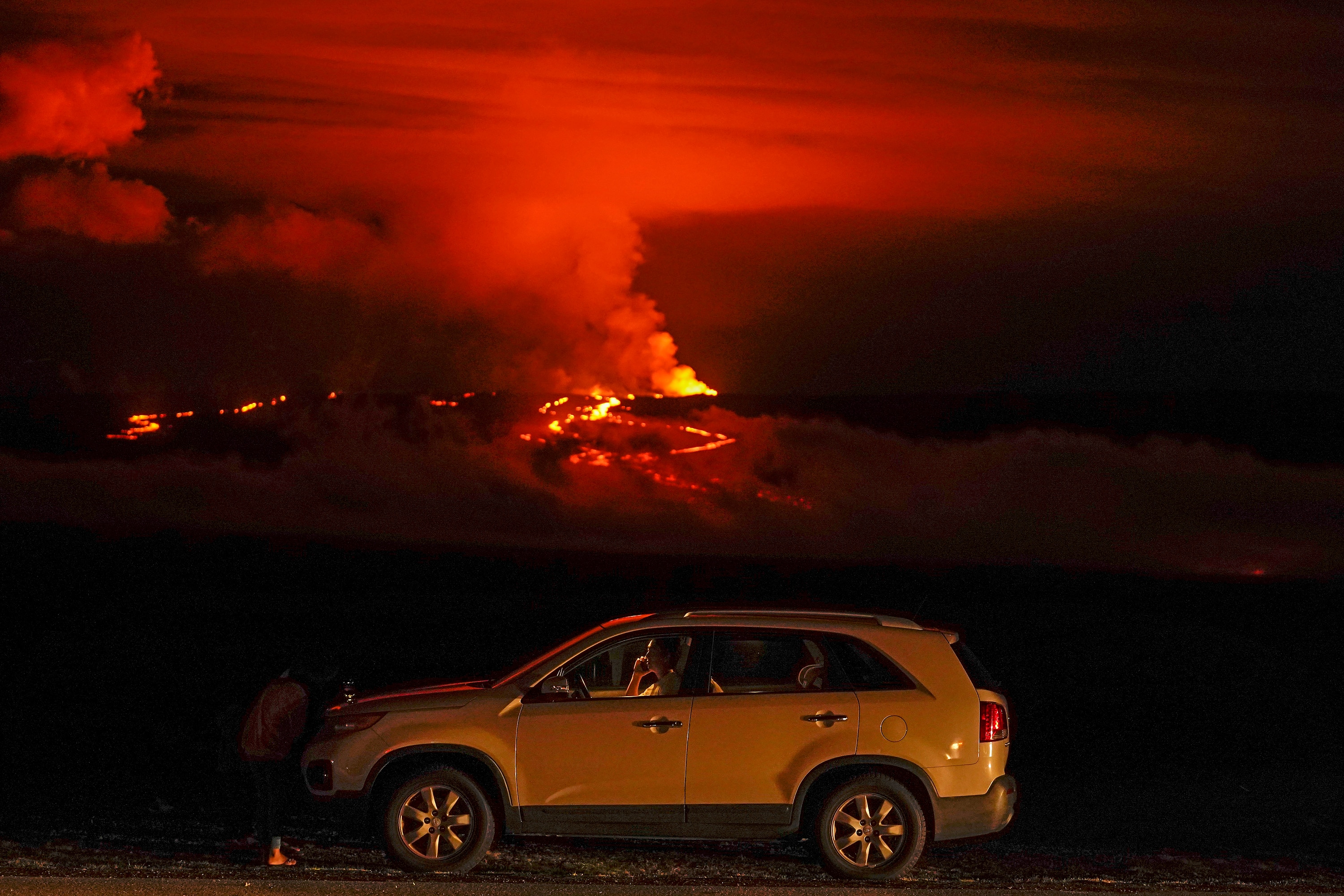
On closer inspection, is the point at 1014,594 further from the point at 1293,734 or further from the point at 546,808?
the point at 546,808

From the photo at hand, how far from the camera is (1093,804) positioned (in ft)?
50.2

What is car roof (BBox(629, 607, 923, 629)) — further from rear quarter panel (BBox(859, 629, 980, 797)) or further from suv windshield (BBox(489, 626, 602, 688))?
suv windshield (BBox(489, 626, 602, 688))

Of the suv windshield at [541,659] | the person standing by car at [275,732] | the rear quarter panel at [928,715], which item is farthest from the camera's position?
the person standing by car at [275,732]

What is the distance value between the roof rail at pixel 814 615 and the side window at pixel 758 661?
0.42 feet

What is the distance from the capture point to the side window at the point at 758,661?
8.66 m

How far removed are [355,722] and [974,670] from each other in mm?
3654

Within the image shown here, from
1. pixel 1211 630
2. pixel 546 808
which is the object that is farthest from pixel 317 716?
pixel 1211 630

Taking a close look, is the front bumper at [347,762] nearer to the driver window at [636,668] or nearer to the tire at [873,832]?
the driver window at [636,668]

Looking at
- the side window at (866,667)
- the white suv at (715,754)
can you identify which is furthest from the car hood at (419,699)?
the side window at (866,667)

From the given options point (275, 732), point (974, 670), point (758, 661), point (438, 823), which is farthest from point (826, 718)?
point (275, 732)

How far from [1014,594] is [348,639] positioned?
33455 millimetres

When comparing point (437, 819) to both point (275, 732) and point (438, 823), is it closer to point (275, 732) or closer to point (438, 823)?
point (438, 823)

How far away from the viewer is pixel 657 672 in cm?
879

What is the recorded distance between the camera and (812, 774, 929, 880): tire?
841 cm
